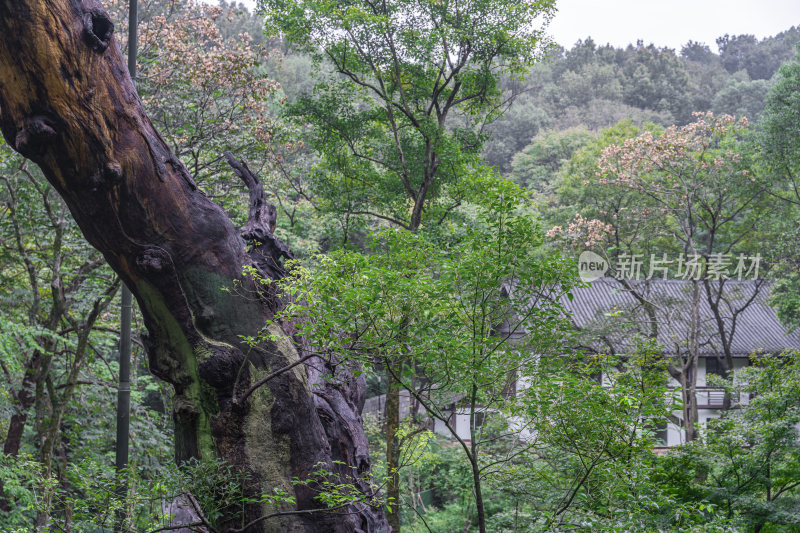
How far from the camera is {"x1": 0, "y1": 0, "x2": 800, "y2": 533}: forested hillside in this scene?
398 cm

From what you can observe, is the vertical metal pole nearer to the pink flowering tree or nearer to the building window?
the pink flowering tree

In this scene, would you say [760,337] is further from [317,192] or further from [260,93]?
[260,93]

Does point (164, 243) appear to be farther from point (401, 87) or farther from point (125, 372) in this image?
point (401, 87)

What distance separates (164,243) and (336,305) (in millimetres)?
1225

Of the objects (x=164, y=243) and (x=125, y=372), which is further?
(x=125, y=372)

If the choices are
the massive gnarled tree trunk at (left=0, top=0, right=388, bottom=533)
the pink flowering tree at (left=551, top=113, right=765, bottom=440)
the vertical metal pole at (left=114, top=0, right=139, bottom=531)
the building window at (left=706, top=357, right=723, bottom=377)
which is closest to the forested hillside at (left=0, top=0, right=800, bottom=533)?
the massive gnarled tree trunk at (left=0, top=0, right=388, bottom=533)

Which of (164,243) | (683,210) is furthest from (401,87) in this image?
(683,210)

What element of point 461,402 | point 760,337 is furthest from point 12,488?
point 760,337

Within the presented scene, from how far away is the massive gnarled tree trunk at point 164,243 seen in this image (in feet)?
11.6

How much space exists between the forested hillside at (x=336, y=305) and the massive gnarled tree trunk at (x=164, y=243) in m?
0.02

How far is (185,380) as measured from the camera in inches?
172

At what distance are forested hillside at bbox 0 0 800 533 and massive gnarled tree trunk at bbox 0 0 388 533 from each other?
2 cm

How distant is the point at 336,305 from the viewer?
4.02 metres

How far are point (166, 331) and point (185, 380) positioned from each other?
0.37m
